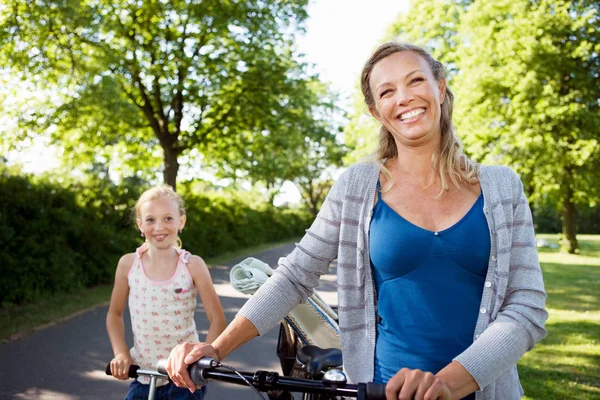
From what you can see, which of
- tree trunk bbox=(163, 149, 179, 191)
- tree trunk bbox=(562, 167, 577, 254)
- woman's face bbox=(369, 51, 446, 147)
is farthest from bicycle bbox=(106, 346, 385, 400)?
tree trunk bbox=(562, 167, 577, 254)

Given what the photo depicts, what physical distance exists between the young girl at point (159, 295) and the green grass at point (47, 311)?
5.13 meters

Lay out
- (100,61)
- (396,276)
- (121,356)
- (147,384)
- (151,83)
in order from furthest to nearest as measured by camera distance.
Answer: (151,83) → (100,61) → (147,384) → (121,356) → (396,276)

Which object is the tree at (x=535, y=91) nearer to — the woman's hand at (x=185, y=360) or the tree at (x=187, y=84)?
the tree at (x=187, y=84)

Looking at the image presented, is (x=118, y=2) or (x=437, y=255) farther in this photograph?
(x=118, y=2)

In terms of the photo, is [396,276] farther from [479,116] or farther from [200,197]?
[479,116]

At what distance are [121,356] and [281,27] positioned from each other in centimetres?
1938

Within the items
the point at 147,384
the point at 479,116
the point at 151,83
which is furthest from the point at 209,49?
the point at 147,384

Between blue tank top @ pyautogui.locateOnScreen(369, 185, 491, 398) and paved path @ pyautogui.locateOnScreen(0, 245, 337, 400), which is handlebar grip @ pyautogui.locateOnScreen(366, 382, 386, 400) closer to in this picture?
blue tank top @ pyautogui.locateOnScreen(369, 185, 491, 398)

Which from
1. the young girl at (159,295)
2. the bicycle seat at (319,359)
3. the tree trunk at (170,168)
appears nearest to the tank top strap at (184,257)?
the young girl at (159,295)

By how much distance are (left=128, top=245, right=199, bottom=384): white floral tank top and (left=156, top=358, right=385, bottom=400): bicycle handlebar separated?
1333 millimetres

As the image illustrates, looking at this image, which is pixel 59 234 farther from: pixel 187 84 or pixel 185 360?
pixel 185 360

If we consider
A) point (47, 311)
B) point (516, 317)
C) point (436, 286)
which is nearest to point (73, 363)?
point (47, 311)

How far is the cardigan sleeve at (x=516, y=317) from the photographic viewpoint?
1.84m

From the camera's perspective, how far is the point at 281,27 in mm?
21234
